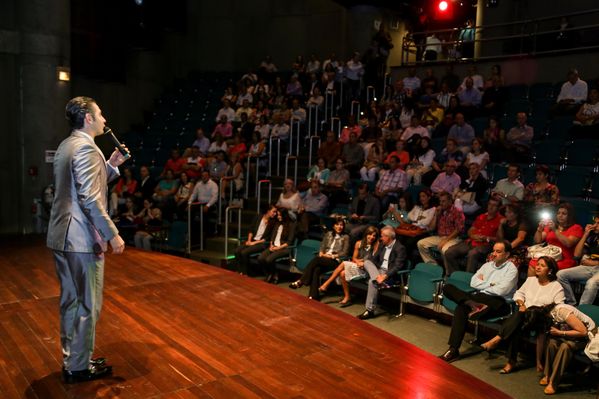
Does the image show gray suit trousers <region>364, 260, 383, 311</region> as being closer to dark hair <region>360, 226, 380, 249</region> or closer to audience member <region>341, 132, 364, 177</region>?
dark hair <region>360, 226, 380, 249</region>

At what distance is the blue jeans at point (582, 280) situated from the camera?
4.75m

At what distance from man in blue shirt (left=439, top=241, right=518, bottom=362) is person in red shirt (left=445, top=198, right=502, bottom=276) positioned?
46 centimetres

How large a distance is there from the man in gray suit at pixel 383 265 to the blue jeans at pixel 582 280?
1.53m

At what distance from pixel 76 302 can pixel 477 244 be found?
4177 millimetres

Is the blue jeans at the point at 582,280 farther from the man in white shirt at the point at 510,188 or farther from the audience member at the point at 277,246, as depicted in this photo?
the audience member at the point at 277,246

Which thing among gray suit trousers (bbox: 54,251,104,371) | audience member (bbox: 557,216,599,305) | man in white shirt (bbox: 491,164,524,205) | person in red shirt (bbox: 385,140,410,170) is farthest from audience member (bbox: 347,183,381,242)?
gray suit trousers (bbox: 54,251,104,371)

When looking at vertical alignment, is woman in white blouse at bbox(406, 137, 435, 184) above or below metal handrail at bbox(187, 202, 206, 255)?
above

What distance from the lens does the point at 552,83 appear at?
8.73m

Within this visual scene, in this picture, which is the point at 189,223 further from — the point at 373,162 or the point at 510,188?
the point at 510,188

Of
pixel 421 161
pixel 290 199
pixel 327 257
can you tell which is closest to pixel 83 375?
pixel 327 257

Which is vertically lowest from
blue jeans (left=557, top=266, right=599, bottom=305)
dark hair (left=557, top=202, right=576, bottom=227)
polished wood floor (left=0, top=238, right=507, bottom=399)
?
polished wood floor (left=0, top=238, right=507, bottom=399)

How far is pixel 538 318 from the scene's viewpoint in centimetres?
450

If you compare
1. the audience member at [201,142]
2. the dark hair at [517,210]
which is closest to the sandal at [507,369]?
the dark hair at [517,210]

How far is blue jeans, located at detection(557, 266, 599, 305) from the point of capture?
475 cm
